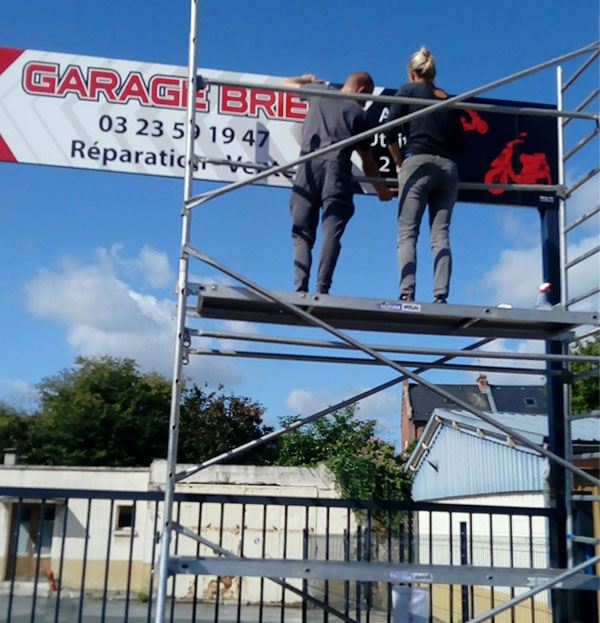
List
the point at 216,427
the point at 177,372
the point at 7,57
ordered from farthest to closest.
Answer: the point at 216,427 < the point at 7,57 < the point at 177,372

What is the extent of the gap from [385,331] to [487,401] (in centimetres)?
3890

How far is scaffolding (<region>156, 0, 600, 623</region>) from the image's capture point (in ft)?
14.3

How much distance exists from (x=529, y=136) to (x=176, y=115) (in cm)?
330

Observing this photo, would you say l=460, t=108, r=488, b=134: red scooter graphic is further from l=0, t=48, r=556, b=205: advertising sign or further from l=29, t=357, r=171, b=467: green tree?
l=29, t=357, r=171, b=467: green tree

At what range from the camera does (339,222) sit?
5.15 metres

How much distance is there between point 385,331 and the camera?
5.25 m

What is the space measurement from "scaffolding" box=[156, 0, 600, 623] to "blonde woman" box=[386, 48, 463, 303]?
24 centimetres

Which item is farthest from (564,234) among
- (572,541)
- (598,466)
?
(572,541)

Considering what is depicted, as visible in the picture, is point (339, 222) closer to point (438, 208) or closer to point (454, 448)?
point (438, 208)

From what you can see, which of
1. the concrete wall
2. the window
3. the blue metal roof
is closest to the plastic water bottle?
the blue metal roof

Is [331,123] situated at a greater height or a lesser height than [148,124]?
lesser

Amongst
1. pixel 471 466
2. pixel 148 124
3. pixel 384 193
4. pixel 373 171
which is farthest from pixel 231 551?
pixel 373 171

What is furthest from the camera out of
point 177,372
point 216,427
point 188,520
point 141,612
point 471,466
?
point 216,427

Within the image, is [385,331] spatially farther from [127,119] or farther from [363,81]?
[127,119]
